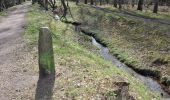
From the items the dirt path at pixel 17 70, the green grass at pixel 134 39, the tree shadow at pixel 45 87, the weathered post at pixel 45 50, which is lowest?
the green grass at pixel 134 39

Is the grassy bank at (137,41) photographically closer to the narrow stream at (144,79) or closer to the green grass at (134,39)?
the green grass at (134,39)

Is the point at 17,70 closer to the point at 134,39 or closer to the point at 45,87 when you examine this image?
the point at 45,87

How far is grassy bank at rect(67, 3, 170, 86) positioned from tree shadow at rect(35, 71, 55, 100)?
24.5 ft

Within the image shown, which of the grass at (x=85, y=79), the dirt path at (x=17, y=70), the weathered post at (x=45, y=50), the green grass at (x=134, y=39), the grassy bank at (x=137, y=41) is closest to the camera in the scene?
the grass at (x=85, y=79)

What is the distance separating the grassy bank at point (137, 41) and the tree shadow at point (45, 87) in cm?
748

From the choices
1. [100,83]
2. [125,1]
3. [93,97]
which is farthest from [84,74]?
[125,1]

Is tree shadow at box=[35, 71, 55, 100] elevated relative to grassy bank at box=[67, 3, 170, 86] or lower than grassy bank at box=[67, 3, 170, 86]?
elevated

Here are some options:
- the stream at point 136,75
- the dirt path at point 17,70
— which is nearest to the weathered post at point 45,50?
the dirt path at point 17,70

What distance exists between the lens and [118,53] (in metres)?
27.0

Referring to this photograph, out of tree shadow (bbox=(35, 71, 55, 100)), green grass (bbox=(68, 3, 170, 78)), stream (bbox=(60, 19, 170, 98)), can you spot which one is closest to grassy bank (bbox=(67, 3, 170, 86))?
green grass (bbox=(68, 3, 170, 78))

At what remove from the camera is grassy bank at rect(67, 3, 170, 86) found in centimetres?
2320

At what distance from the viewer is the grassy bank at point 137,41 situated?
23203 mm

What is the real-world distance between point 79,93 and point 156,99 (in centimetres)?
434

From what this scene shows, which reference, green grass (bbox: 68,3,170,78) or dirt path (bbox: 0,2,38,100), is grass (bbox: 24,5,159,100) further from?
green grass (bbox: 68,3,170,78)
